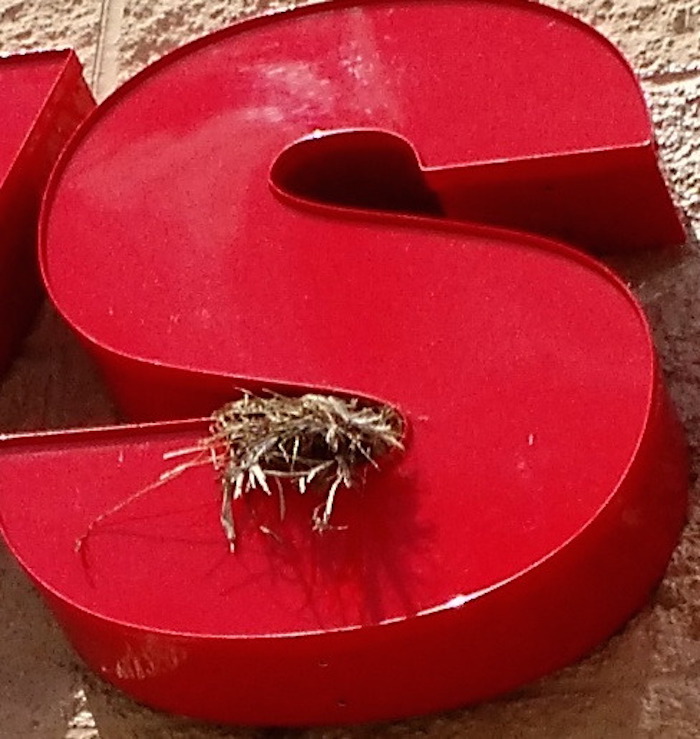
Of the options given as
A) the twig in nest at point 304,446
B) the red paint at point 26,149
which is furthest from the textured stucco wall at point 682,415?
the twig in nest at point 304,446

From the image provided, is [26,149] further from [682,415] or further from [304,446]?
[682,415]

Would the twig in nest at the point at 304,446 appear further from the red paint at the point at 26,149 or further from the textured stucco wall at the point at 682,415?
the red paint at the point at 26,149

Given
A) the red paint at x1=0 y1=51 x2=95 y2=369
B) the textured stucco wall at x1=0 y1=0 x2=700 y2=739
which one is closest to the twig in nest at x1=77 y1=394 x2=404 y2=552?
the textured stucco wall at x1=0 y1=0 x2=700 y2=739

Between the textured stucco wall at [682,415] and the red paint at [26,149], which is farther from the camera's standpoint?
the red paint at [26,149]

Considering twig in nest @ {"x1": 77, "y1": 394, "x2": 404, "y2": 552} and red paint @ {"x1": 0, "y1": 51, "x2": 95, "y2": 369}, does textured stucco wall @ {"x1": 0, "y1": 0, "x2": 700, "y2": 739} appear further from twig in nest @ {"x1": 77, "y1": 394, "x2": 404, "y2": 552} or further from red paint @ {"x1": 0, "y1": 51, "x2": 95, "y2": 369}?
twig in nest @ {"x1": 77, "y1": 394, "x2": 404, "y2": 552}

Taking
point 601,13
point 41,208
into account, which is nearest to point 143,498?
point 41,208

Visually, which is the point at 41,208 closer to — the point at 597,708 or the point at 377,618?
the point at 377,618

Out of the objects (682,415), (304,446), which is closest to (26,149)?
(304,446)
